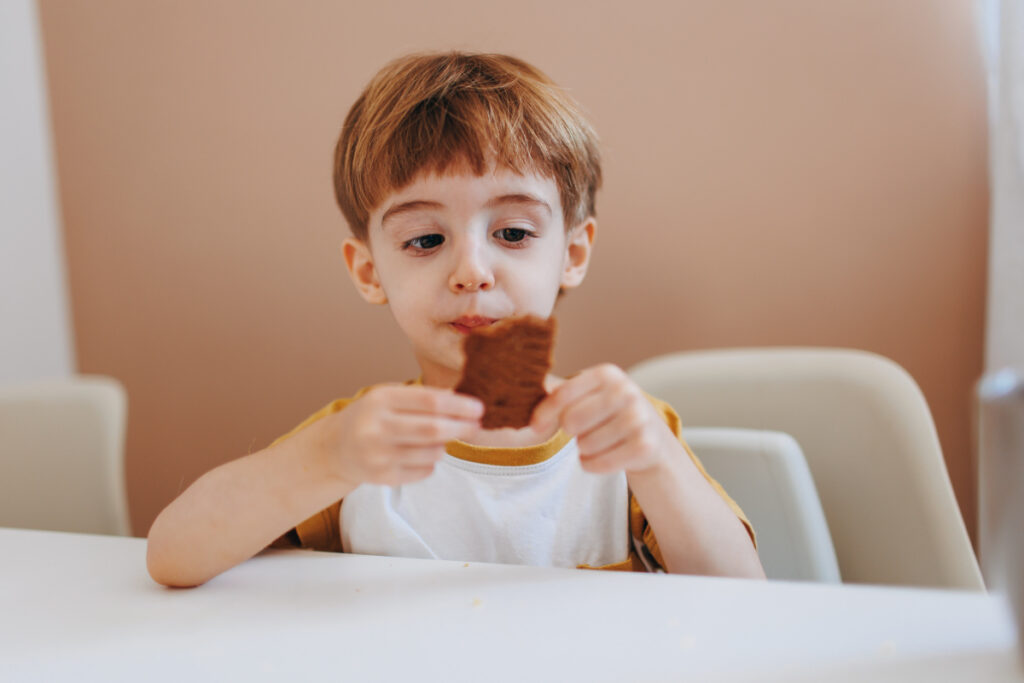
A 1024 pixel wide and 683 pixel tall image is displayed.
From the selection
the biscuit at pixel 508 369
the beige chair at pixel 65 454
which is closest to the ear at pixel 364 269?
the biscuit at pixel 508 369

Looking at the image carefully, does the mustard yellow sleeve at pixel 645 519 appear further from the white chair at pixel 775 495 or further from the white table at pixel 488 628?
the white table at pixel 488 628

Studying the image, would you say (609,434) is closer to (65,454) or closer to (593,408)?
(593,408)

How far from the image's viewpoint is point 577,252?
710mm

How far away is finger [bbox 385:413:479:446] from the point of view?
1.37 feet

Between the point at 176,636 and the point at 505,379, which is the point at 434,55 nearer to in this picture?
the point at 505,379

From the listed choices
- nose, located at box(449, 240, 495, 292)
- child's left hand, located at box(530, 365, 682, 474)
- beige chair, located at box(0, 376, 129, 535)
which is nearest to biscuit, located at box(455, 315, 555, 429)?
child's left hand, located at box(530, 365, 682, 474)

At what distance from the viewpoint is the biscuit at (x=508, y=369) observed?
45cm

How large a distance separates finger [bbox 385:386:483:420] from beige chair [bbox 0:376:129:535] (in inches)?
25.8

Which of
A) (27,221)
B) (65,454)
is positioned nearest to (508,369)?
(65,454)

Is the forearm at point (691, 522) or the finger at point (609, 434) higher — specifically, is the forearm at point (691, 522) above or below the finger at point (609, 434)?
below

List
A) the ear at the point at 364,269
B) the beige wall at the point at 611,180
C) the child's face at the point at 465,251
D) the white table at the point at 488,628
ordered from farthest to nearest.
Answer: the beige wall at the point at 611,180
the ear at the point at 364,269
the child's face at the point at 465,251
the white table at the point at 488,628

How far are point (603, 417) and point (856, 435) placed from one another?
1.30 ft

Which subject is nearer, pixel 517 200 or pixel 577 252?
pixel 517 200

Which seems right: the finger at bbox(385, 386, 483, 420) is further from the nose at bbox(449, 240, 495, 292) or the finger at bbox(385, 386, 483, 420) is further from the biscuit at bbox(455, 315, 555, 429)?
the nose at bbox(449, 240, 495, 292)
